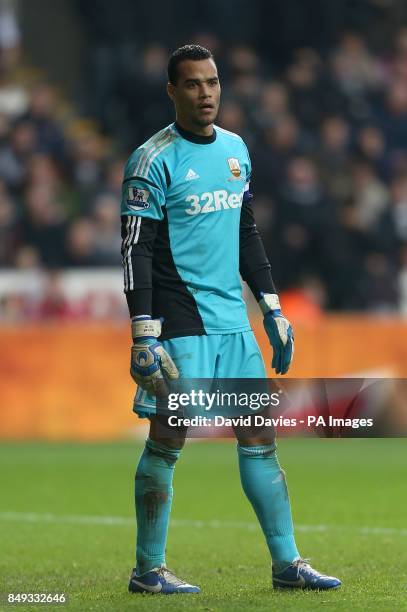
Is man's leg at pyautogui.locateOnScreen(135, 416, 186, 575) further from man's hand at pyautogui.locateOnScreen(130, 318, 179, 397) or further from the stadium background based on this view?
the stadium background

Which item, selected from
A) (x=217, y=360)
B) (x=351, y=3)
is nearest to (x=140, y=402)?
(x=217, y=360)

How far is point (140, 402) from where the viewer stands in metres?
6.16

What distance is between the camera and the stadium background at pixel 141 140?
1489 centimetres

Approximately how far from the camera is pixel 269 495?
20.5 feet

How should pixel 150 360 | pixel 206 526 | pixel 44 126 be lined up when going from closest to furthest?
pixel 150 360 < pixel 206 526 < pixel 44 126

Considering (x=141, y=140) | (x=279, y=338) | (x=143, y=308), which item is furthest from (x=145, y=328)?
(x=141, y=140)

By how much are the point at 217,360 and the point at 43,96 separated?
13156 mm

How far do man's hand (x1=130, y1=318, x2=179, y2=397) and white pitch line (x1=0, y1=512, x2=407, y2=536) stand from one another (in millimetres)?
2870

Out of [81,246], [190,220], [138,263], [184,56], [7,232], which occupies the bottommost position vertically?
[81,246]

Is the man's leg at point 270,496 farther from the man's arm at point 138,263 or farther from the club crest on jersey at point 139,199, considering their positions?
the club crest on jersey at point 139,199

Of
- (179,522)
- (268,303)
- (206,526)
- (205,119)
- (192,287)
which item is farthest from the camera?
(179,522)

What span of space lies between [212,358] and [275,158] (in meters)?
11.8

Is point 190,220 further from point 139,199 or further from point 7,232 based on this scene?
point 7,232

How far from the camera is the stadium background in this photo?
48.9 feet
